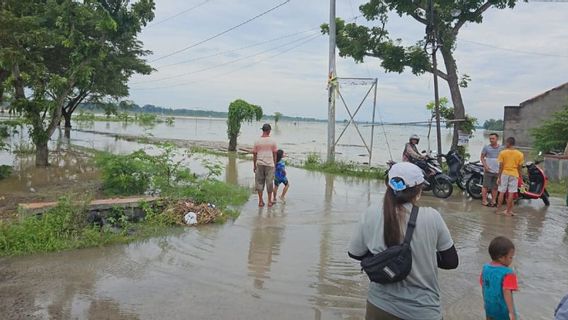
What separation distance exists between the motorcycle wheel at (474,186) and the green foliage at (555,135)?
8368 millimetres

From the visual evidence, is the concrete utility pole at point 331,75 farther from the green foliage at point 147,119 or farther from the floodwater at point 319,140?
the green foliage at point 147,119

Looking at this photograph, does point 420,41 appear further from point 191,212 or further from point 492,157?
point 191,212

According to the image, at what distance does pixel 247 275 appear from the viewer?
535 centimetres

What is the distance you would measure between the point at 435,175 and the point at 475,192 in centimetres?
100

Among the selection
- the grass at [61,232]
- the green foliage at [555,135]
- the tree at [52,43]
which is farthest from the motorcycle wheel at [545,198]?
the tree at [52,43]

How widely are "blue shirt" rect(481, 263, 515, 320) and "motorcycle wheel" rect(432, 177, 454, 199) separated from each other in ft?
27.8

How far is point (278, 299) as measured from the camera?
183 inches

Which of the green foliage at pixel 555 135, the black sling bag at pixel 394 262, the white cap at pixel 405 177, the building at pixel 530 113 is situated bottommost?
the black sling bag at pixel 394 262

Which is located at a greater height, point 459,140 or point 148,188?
point 459,140

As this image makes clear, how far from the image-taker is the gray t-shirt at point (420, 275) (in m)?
2.49

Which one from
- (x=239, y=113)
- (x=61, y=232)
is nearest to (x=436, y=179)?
(x=61, y=232)

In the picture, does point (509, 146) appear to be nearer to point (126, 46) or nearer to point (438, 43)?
point (438, 43)

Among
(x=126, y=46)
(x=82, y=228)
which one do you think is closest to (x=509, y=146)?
(x=82, y=228)

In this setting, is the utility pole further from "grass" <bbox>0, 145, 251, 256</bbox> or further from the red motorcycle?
"grass" <bbox>0, 145, 251, 256</bbox>
